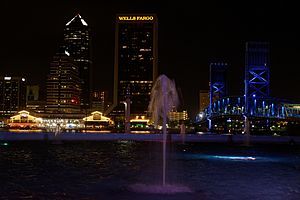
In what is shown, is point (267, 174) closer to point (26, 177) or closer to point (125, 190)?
point (125, 190)

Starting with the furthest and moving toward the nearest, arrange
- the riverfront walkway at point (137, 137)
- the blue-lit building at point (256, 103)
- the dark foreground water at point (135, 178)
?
the blue-lit building at point (256, 103) < the riverfront walkway at point (137, 137) < the dark foreground water at point (135, 178)

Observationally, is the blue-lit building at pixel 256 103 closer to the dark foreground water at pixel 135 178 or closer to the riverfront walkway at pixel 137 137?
the riverfront walkway at pixel 137 137

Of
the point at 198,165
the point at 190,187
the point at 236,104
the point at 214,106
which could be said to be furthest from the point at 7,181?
the point at 214,106

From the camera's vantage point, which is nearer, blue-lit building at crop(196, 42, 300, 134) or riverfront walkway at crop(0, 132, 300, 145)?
riverfront walkway at crop(0, 132, 300, 145)

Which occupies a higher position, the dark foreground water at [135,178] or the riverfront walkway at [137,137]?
the riverfront walkway at [137,137]

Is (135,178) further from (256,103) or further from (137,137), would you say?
A: (256,103)

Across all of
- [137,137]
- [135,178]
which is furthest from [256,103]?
[135,178]

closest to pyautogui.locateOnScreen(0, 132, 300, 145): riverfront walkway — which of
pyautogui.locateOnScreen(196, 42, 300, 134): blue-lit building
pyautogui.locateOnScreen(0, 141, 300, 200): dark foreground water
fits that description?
pyautogui.locateOnScreen(0, 141, 300, 200): dark foreground water

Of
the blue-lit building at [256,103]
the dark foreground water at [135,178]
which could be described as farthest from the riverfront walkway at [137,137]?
the blue-lit building at [256,103]

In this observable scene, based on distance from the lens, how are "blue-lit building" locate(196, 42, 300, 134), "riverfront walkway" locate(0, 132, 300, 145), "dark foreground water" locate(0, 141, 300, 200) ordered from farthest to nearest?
1. "blue-lit building" locate(196, 42, 300, 134)
2. "riverfront walkway" locate(0, 132, 300, 145)
3. "dark foreground water" locate(0, 141, 300, 200)

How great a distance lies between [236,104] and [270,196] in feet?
350

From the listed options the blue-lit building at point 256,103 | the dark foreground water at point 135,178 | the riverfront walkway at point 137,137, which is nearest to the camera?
the dark foreground water at point 135,178

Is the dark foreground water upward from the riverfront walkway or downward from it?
downward

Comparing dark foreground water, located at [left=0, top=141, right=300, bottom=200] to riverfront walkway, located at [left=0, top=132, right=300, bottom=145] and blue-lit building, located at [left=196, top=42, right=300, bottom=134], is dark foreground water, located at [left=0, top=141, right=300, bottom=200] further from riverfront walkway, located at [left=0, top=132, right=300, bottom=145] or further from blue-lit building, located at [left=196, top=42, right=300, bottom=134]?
blue-lit building, located at [left=196, top=42, right=300, bottom=134]
